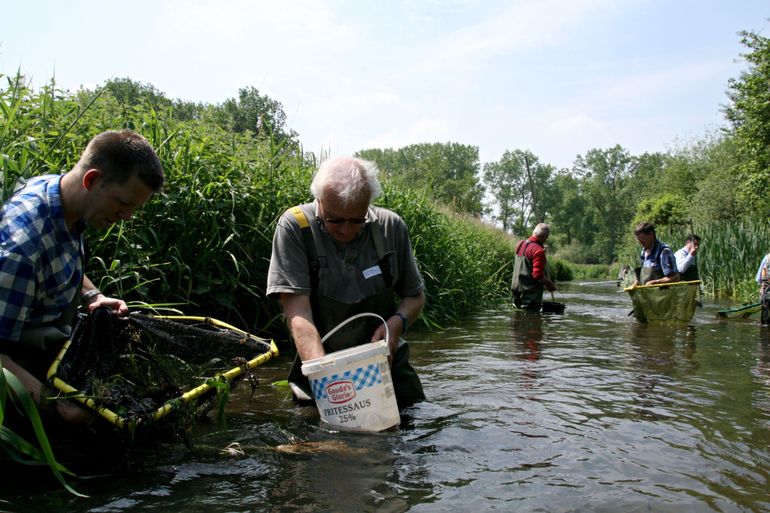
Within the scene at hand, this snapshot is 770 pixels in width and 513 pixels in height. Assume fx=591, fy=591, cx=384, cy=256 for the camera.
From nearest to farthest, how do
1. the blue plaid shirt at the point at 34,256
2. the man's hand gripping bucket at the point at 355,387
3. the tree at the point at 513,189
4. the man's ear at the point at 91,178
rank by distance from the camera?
the blue plaid shirt at the point at 34,256 < the man's ear at the point at 91,178 < the man's hand gripping bucket at the point at 355,387 < the tree at the point at 513,189

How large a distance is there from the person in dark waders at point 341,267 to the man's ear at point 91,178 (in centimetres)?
110

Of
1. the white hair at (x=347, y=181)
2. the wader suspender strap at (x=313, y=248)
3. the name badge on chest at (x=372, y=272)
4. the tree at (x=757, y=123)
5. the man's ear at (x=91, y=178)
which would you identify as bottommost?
the name badge on chest at (x=372, y=272)

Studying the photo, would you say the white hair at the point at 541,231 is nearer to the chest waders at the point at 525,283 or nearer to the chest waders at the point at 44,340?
the chest waders at the point at 525,283

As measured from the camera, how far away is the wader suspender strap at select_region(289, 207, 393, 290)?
345 centimetres

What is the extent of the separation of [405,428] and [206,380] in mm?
1329

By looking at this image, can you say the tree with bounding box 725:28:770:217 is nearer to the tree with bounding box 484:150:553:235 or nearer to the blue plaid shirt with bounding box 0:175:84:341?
the blue plaid shirt with bounding box 0:175:84:341

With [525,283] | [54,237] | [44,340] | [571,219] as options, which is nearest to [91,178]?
[54,237]

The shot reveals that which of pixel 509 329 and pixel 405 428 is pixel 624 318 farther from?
pixel 405 428

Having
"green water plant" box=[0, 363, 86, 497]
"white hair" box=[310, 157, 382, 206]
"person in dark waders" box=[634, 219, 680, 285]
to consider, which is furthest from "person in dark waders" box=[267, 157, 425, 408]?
"person in dark waders" box=[634, 219, 680, 285]

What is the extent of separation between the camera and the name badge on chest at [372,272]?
11.6ft

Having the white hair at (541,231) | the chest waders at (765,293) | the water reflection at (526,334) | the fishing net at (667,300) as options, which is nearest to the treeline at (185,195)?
the water reflection at (526,334)

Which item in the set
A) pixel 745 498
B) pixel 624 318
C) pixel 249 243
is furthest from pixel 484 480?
pixel 624 318

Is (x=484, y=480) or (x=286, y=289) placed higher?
(x=286, y=289)

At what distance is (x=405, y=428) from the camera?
3.59 metres
